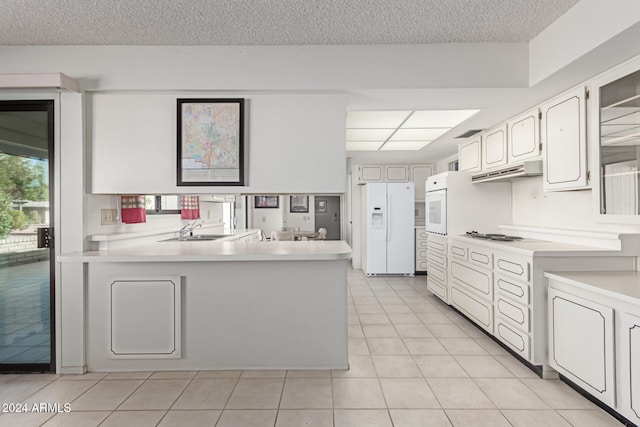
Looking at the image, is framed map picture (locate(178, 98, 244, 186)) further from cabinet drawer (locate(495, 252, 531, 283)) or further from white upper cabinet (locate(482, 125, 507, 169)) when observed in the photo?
white upper cabinet (locate(482, 125, 507, 169))

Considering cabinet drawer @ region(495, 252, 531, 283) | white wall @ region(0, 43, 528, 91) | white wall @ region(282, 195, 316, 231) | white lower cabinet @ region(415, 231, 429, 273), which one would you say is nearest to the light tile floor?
cabinet drawer @ region(495, 252, 531, 283)

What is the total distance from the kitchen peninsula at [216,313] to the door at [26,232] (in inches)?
15.0

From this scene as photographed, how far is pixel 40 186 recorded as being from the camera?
2611 mm

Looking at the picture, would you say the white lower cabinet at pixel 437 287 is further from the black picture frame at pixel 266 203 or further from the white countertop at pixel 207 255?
the black picture frame at pixel 266 203

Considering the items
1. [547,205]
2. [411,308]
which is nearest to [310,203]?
[411,308]

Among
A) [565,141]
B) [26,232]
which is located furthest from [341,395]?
[26,232]

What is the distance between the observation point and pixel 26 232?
2604mm

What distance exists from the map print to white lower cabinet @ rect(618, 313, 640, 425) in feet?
8.43

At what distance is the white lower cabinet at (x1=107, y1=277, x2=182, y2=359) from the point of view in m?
2.53

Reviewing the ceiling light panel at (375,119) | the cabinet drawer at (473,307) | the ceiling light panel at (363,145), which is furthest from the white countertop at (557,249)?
the ceiling light panel at (363,145)

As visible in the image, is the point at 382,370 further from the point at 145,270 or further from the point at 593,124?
the point at 593,124

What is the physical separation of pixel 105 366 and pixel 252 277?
50.4 inches

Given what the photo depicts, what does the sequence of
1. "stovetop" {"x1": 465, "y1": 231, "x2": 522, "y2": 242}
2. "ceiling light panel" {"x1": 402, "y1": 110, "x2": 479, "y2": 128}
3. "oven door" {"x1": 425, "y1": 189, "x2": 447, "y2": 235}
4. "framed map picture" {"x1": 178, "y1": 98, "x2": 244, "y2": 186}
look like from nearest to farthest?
1. "framed map picture" {"x1": 178, "y1": 98, "x2": 244, "y2": 186}
2. "stovetop" {"x1": 465, "y1": 231, "x2": 522, "y2": 242}
3. "ceiling light panel" {"x1": 402, "y1": 110, "x2": 479, "y2": 128}
4. "oven door" {"x1": 425, "y1": 189, "x2": 447, "y2": 235}

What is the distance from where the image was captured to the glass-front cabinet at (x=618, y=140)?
2055 millimetres
